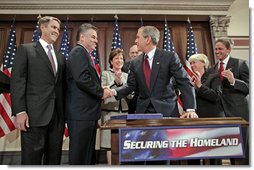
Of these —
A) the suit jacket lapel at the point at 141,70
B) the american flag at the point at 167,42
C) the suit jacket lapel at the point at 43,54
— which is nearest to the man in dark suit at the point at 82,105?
the suit jacket lapel at the point at 43,54

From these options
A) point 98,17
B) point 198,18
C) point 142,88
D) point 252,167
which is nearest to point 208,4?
point 198,18

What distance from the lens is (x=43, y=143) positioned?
185cm

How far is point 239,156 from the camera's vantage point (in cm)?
147

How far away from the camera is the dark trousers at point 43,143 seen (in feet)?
5.89

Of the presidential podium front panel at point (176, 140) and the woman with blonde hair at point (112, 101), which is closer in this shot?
the presidential podium front panel at point (176, 140)

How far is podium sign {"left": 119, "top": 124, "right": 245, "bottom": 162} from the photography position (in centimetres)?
144

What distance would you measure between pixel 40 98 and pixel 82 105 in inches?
12.1

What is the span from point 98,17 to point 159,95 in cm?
255

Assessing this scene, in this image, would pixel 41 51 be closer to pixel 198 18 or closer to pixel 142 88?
pixel 142 88

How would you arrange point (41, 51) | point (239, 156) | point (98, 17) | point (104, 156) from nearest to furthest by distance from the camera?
point (239, 156) < point (41, 51) < point (104, 156) < point (98, 17)

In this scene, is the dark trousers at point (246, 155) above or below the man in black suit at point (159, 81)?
below

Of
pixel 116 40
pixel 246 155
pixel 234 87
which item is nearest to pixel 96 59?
pixel 116 40

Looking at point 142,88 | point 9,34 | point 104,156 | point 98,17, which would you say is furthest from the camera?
point 98,17

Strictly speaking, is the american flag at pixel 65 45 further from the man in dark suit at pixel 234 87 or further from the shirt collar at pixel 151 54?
the man in dark suit at pixel 234 87
